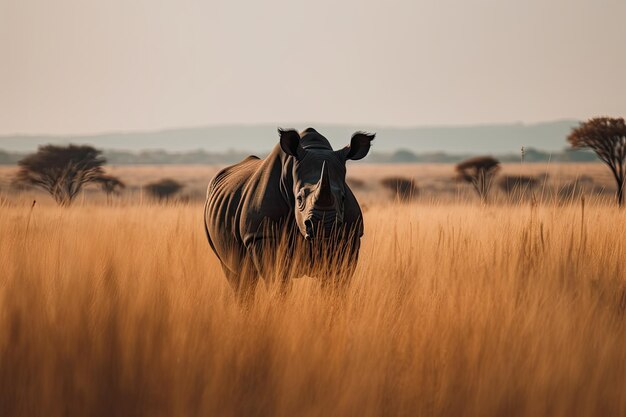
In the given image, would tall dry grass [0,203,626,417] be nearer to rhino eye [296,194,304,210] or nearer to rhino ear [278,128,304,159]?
rhino eye [296,194,304,210]

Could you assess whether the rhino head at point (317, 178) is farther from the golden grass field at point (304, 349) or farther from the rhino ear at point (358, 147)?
the golden grass field at point (304, 349)

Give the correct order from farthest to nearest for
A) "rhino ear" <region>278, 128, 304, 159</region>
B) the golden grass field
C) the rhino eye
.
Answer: "rhino ear" <region>278, 128, 304, 159</region> → the rhino eye → the golden grass field

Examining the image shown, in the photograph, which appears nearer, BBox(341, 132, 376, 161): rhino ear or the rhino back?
BBox(341, 132, 376, 161): rhino ear

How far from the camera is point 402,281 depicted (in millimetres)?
4727

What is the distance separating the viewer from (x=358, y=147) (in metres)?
4.80

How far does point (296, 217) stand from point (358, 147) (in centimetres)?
63

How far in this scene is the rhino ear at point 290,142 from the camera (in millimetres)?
4504

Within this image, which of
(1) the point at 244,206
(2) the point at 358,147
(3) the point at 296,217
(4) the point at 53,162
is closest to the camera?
(3) the point at 296,217

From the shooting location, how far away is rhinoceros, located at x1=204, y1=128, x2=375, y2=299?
4.20 meters

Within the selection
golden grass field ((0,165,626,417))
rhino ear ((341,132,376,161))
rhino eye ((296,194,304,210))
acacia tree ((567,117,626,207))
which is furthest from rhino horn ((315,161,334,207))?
acacia tree ((567,117,626,207))

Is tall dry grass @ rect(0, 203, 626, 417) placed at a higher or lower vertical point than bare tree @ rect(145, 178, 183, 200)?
higher

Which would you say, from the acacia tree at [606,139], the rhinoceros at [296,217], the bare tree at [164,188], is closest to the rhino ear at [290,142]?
the rhinoceros at [296,217]

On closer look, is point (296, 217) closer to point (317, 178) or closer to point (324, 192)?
point (317, 178)

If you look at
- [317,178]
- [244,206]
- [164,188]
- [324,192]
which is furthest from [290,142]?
[164,188]
